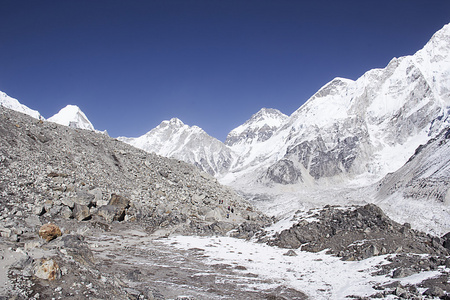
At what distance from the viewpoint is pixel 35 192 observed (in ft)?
76.2

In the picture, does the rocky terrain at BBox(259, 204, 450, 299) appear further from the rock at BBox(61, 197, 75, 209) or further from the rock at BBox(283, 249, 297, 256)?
the rock at BBox(61, 197, 75, 209)

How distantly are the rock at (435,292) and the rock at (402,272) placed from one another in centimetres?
223

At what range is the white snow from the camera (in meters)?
12.8

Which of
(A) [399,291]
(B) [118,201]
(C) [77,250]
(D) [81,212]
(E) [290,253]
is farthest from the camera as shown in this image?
(B) [118,201]

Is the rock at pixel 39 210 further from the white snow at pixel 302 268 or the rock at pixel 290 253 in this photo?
the rock at pixel 290 253

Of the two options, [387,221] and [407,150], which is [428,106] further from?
[387,221]

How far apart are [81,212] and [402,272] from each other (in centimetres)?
2042

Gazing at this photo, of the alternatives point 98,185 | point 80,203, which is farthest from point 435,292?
point 98,185

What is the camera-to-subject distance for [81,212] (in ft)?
76.6

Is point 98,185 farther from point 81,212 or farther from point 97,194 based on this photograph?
point 81,212

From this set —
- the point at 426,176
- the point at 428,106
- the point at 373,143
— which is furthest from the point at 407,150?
the point at 426,176

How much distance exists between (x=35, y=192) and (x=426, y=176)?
269 feet

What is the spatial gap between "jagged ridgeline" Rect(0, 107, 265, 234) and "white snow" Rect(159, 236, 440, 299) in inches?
254

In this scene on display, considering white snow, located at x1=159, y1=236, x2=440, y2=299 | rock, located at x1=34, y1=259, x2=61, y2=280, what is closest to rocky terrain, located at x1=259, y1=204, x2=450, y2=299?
white snow, located at x1=159, y1=236, x2=440, y2=299
